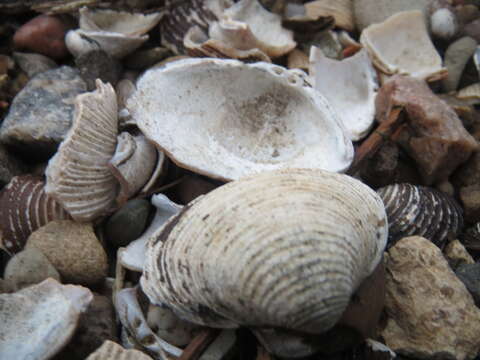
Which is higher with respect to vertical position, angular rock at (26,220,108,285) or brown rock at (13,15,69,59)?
brown rock at (13,15,69,59)

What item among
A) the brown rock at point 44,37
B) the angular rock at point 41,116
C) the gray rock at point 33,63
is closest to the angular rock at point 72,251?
the angular rock at point 41,116

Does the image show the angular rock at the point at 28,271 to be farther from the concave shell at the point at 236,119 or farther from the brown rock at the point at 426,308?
the brown rock at the point at 426,308

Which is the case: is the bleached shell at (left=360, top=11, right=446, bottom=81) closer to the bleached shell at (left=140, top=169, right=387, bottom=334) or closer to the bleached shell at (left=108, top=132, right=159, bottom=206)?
the bleached shell at (left=140, top=169, right=387, bottom=334)

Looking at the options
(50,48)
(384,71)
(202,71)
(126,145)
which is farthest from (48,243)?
(384,71)

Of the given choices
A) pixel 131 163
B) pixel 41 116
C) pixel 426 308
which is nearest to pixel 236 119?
pixel 131 163

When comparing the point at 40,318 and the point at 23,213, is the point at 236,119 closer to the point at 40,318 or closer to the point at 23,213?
the point at 23,213

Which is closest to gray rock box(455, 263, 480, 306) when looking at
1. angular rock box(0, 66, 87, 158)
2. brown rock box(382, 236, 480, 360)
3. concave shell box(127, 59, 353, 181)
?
brown rock box(382, 236, 480, 360)
